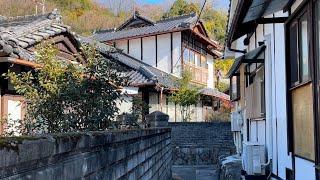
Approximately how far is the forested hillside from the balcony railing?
11.6 metres

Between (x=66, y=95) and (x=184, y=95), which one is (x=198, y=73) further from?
(x=66, y=95)

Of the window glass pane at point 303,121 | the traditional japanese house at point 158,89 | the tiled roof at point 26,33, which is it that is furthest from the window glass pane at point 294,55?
the traditional japanese house at point 158,89

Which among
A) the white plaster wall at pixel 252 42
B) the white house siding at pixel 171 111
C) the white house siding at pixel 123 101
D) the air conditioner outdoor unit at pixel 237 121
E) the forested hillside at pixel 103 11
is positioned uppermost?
the forested hillside at pixel 103 11

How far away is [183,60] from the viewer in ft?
95.4

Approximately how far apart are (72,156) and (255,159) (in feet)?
20.7

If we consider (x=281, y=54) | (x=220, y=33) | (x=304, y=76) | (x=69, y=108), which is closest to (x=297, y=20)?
(x=304, y=76)

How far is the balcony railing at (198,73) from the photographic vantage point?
98.9 feet

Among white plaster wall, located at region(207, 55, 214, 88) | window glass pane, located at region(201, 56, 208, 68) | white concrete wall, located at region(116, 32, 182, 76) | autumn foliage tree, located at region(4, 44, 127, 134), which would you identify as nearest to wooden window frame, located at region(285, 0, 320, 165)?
autumn foliage tree, located at region(4, 44, 127, 134)

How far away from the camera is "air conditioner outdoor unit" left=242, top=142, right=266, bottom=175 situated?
8336 millimetres

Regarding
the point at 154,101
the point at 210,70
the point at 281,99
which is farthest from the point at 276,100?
the point at 210,70

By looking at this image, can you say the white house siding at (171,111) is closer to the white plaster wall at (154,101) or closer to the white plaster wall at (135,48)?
the white plaster wall at (154,101)

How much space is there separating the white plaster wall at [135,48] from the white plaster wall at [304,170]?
78.6 feet

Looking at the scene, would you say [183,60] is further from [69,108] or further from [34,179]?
[34,179]

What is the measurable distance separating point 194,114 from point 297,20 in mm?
23426
